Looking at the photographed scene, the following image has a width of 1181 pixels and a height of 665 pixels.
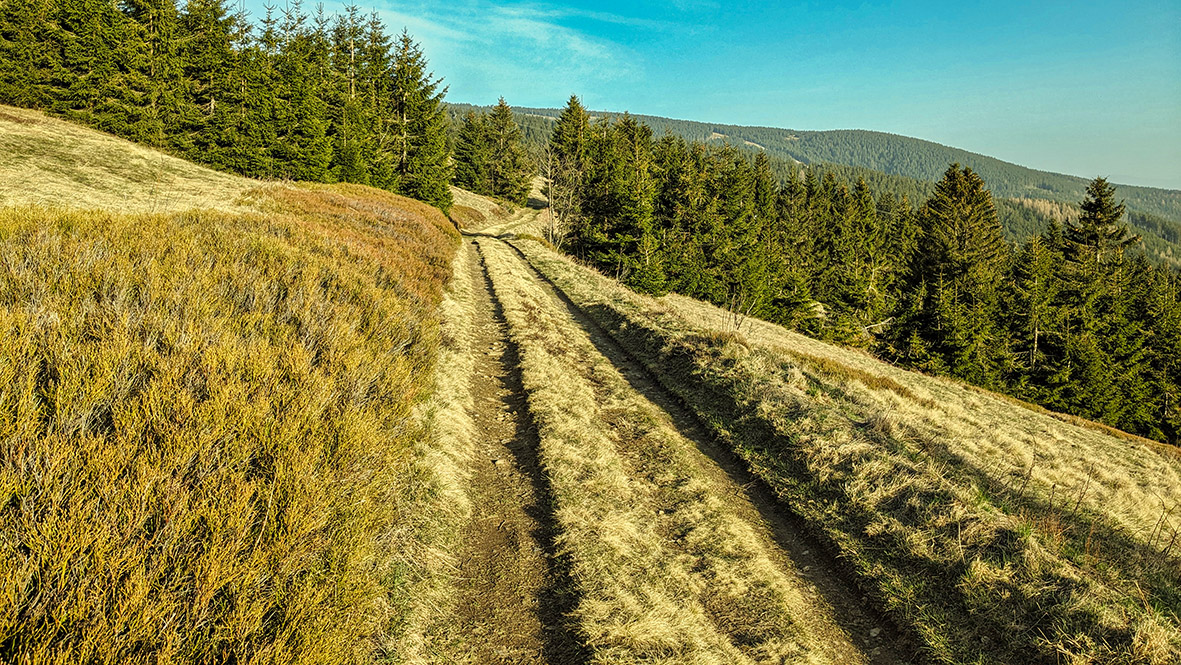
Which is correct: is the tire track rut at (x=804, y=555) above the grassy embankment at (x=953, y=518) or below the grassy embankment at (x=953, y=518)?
below

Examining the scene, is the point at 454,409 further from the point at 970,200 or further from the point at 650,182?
the point at 970,200

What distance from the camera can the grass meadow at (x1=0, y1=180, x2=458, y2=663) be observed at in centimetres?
265

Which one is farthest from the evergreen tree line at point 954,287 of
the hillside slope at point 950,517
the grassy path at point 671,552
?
the grassy path at point 671,552

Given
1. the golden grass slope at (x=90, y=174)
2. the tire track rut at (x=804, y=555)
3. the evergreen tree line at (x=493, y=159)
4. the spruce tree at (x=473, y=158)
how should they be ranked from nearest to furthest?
1. the tire track rut at (x=804, y=555)
2. the golden grass slope at (x=90, y=174)
3. the spruce tree at (x=473, y=158)
4. the evergreen tree line at (x=493, y=159)

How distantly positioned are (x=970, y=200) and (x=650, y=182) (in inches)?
1017

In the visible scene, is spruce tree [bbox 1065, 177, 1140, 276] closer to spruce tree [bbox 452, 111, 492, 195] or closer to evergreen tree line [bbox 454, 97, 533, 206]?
evergreen tree line [bbox 454, 97, 533, 206]

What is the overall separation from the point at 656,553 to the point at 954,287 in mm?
38148

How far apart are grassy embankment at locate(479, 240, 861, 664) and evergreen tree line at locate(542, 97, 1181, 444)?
86.2ft

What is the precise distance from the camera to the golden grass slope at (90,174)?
16.8 m

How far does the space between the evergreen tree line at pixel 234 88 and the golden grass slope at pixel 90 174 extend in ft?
10.8

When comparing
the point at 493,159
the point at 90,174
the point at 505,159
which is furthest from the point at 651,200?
the point at 493,159

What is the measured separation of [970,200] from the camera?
127 ft

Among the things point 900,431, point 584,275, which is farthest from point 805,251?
point 900,431

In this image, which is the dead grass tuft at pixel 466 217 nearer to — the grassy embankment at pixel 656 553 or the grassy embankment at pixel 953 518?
the grassy embankment at pixel 953 518
